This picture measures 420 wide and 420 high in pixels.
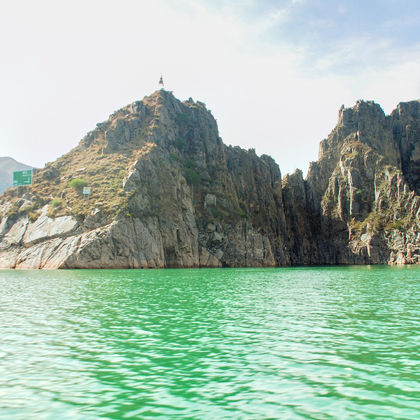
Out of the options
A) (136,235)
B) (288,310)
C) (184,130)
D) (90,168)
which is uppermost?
(184,130)

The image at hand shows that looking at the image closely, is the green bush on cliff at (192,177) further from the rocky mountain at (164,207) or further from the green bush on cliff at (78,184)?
the green bush on cliff at (78,184)

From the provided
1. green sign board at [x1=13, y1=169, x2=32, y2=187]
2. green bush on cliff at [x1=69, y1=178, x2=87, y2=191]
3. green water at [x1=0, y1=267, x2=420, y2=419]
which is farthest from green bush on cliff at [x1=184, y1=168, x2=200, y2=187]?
green water at [x1=0, y1=267, x2=420, y2=419]

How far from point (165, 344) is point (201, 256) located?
11541 cm

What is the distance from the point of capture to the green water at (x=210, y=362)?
39.4 feet

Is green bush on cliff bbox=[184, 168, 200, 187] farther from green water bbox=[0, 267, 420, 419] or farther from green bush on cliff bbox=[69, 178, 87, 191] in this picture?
green water bbox=[0, 267, 420, 419]

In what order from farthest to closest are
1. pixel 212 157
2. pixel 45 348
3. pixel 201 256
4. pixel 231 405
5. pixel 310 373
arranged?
pixel 212 157 < pixel 201 256 < pixel 45 348 < pixel 310 373 < pixel 231 405

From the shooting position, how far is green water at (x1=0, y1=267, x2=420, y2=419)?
12008mm

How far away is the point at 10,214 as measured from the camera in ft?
386

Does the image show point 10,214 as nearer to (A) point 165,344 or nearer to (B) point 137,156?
(B) point 137,156

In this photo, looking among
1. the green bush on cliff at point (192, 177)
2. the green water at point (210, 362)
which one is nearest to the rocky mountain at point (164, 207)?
the green bush on cliff at point (192, 177)

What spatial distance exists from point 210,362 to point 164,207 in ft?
379

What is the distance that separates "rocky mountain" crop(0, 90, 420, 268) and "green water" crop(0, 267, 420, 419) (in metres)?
80.9

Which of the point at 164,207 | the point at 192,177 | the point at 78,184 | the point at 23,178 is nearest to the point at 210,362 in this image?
the point at 164,207

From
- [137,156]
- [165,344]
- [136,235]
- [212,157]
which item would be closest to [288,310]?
[165,344]
